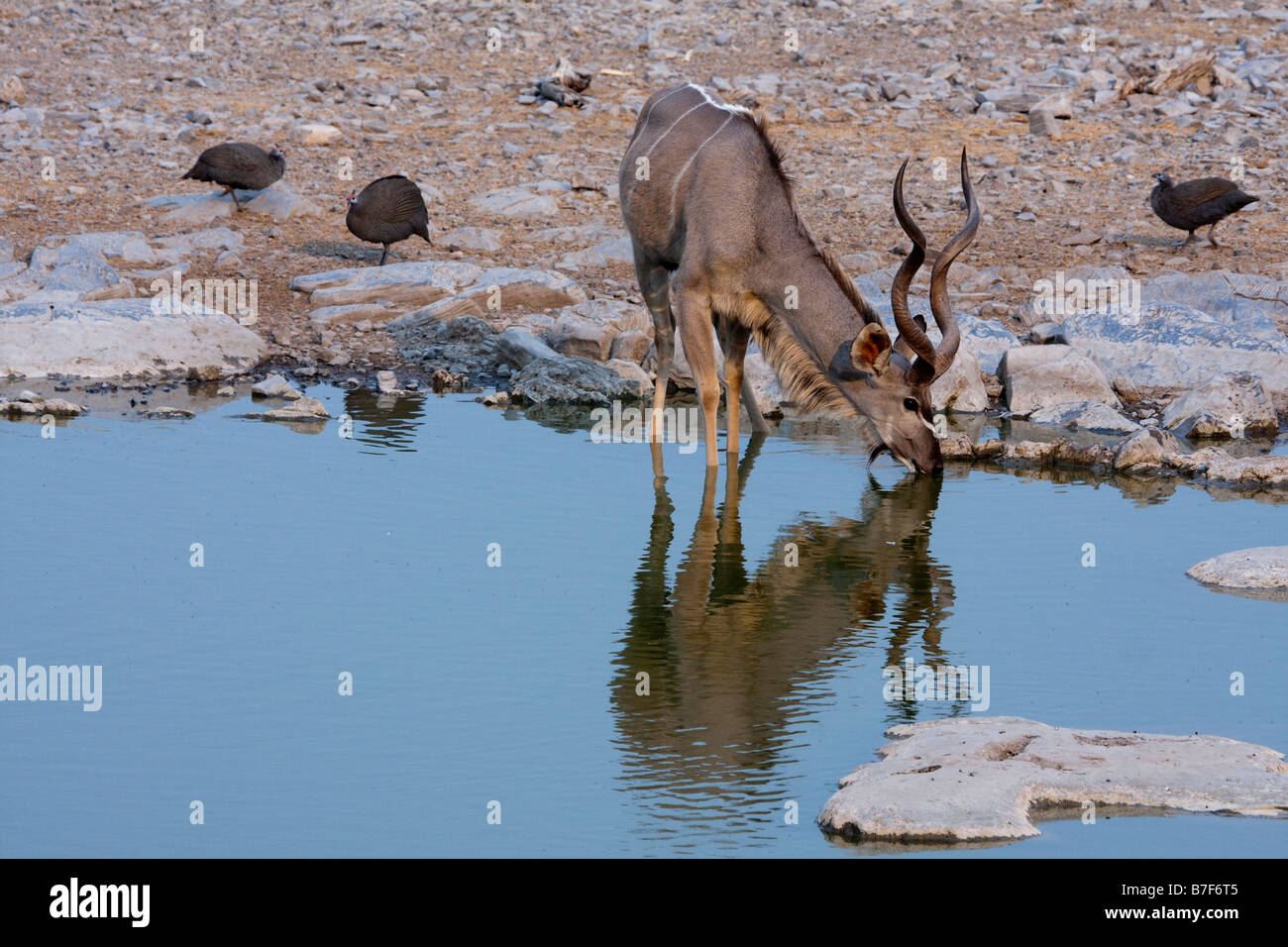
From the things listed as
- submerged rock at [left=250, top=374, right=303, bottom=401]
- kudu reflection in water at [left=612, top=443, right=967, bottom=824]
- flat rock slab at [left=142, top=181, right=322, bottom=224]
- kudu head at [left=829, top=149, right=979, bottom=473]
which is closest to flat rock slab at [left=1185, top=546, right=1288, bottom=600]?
kudu reflection in water at [left=612, top=443, right=967, bottom=824]

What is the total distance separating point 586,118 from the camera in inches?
869

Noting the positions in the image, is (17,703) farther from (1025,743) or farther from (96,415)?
(96,415)

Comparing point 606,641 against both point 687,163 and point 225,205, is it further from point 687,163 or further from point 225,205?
point 225,205

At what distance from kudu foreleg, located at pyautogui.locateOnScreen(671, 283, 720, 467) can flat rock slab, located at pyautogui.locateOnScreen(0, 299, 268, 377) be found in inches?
177

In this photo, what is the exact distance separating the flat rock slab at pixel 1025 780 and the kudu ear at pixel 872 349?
439 cm

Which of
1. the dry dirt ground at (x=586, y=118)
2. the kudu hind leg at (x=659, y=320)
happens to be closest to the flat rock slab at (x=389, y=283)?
the dry dirt ground at (x=586, y=118)

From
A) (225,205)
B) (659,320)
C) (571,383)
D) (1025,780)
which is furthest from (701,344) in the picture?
(225,205)

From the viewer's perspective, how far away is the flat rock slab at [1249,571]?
905cm

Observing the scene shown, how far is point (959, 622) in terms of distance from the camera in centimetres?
861

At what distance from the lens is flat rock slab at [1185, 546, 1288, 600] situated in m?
9.05

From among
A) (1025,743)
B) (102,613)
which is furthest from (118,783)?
(1025,743)

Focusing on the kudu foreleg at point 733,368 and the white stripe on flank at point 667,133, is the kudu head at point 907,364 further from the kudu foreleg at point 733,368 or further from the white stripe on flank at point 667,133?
the white stripe on flank at point 667,133

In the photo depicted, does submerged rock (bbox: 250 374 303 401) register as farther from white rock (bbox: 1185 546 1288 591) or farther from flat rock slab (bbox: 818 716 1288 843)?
flat rock slab (bbox: 818 716 1288 843)

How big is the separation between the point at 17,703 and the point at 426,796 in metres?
2.04
